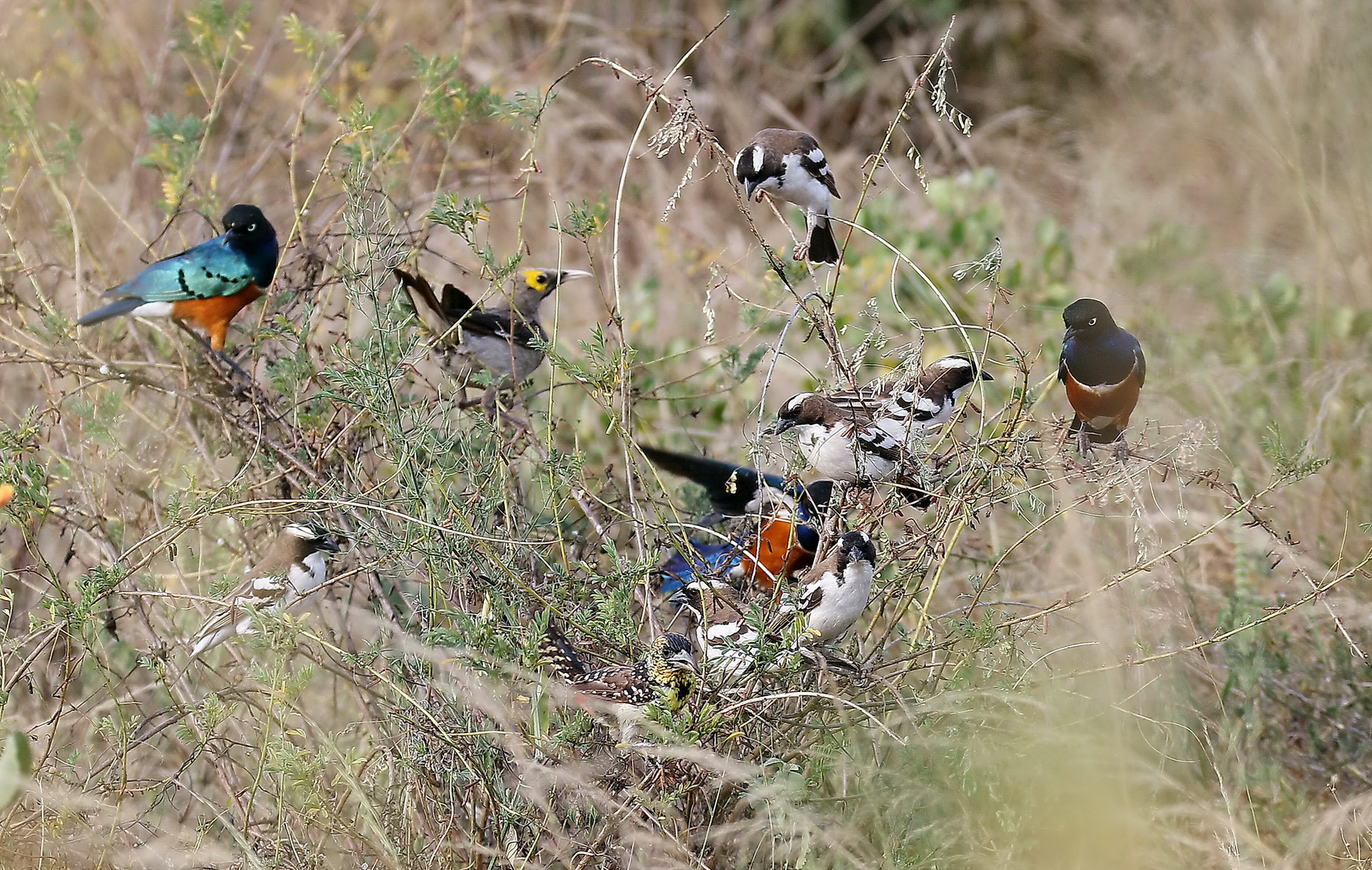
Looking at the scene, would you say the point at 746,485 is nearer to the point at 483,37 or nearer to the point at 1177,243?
the point at 1177,243

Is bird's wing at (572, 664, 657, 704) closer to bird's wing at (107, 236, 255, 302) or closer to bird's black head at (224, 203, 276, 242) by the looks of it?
bird's wing at (107, 236, 255, 302)

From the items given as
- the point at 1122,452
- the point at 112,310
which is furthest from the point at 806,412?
the point at 112,310

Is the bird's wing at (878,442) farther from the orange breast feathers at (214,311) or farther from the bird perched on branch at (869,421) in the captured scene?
the orange breast feathers at (214,311)

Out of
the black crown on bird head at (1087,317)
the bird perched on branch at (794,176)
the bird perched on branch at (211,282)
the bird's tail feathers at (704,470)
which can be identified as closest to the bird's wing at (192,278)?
the bird perched on branch at (211,282)

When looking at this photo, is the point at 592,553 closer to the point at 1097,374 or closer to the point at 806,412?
the point at 806,412

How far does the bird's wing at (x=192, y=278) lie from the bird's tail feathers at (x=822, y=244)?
1725mm

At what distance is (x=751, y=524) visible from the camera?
336cm

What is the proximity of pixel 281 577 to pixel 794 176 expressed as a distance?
174 centimetres

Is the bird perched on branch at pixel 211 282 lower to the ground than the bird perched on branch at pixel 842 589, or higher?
higher

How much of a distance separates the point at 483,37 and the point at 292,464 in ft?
21.1

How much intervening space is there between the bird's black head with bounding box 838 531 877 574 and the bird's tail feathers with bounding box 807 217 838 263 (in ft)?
2.57

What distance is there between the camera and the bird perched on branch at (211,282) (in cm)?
373

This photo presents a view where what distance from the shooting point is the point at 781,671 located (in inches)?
107

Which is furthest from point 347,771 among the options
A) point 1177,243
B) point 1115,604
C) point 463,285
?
point 1177,243
